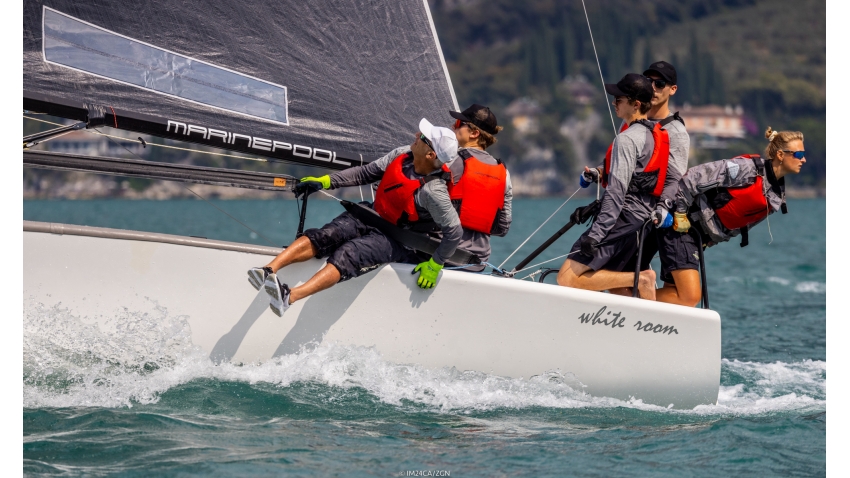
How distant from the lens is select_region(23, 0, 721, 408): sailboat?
3998 millimetres

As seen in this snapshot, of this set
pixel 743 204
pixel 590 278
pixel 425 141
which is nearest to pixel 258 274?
pixel 425 141

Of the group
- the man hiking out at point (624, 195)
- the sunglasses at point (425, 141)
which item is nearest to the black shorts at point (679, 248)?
the man hiking out at point (624, 195)

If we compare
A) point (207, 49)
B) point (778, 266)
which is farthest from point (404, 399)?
point (778, 266)

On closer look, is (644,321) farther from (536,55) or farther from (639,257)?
(536,55)

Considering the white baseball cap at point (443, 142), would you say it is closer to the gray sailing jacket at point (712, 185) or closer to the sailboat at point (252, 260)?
the sailboat at point (252, 260)

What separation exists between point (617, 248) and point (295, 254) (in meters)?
1.48

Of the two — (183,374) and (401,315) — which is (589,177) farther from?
(183,374)

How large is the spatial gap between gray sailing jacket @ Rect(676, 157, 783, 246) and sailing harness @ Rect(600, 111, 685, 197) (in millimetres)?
114

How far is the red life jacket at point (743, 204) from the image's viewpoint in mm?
4160

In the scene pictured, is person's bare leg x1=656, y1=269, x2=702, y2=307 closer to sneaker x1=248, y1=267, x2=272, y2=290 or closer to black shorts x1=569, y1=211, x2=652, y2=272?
black shorts x1=569, y1=211, x2=652, y2=272

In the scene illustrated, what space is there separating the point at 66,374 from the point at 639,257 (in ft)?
8.36

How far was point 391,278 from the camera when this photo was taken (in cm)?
418

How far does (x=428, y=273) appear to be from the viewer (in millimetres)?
4094

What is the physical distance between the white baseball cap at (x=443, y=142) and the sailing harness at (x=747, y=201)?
1265 millimetres
